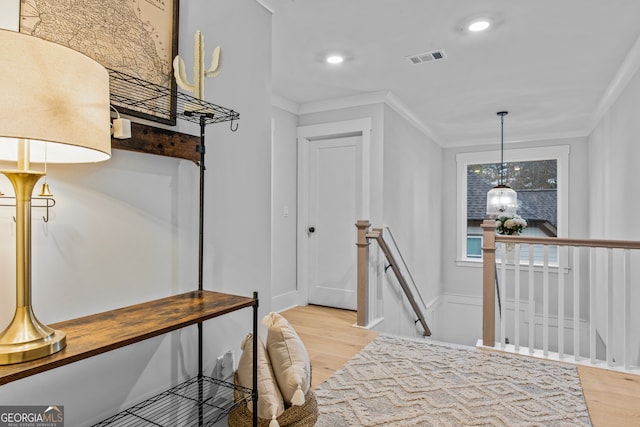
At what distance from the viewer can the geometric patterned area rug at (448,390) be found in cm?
198

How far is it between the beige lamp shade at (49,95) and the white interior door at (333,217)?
3.32 metres

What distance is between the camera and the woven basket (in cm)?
158

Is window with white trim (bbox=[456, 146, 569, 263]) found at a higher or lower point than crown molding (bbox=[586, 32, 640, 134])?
lower

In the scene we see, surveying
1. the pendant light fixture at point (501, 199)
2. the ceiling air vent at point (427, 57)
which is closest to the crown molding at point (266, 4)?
the ceiling air vent at point (427, 57)

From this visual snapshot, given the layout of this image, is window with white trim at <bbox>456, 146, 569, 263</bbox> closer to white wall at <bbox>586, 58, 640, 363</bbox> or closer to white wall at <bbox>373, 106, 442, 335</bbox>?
white wall at <bbox>373, 106, 442, 335</bbox>

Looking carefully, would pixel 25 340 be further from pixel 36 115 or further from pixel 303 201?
pixel 303 201

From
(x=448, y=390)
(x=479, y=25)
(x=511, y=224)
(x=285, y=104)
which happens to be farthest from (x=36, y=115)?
(x=511, y=224)

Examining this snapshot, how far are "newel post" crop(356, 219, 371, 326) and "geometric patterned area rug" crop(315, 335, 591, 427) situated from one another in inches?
20.6

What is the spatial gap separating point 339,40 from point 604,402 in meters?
2.84

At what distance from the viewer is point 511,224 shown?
203 inches

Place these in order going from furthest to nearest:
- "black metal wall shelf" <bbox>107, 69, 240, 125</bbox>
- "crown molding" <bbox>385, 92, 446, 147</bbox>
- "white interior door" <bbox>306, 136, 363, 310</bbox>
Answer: "white interior door" <bbox>306, 136, 363, 310</bbox> → "crown molding" <bbox>385, 92, 446, 147</bbox> → "black metal wall shelf" <bbox>107, 69, 240, 125</bbox>

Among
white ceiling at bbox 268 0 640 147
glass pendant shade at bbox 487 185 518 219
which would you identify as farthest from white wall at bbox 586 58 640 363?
glass pendant shade at bbox 487 185 518 219

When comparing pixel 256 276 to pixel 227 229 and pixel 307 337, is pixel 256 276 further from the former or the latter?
pixel 307 337

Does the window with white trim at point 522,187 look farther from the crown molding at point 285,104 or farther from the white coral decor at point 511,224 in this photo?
the crown molding at point 285,104
